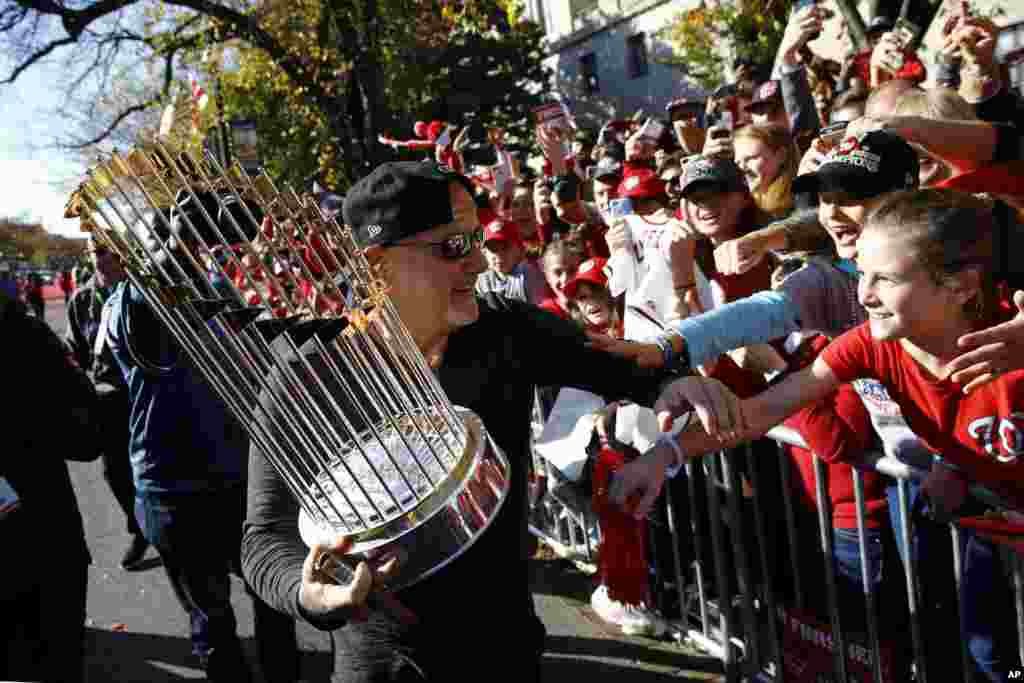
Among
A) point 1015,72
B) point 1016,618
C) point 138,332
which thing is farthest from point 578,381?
point 1015,72

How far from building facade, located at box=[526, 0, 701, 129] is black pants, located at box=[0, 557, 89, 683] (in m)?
26.9

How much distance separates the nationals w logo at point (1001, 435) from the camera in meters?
Answer: 2.17

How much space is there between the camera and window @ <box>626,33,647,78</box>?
30702 mm

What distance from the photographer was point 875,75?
219 inches

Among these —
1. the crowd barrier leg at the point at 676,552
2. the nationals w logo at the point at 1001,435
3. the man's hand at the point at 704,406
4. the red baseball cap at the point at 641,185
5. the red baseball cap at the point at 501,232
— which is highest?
the red baseball cap at the point at 641,185

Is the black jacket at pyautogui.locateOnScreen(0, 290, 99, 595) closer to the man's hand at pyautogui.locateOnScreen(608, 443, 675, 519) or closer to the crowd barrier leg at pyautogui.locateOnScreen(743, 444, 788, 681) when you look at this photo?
the man's hand at pyautogui.locateOnScreen(608, 443, 675, 519)

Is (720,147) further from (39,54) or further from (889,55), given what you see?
(39,54)

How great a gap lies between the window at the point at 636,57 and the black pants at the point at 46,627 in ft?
99.4

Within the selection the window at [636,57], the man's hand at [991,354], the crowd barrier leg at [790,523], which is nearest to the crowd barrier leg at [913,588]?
the crowd barrier leg at [790,523]

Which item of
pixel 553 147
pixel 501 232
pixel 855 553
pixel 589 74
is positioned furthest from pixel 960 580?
pixel 589 74

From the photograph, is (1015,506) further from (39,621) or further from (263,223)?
(39,621)

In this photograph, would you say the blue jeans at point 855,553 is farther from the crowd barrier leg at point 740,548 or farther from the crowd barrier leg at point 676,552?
the crowd barrier leg at point 676,552

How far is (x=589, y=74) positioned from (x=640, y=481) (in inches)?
1304

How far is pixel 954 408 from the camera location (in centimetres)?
230
